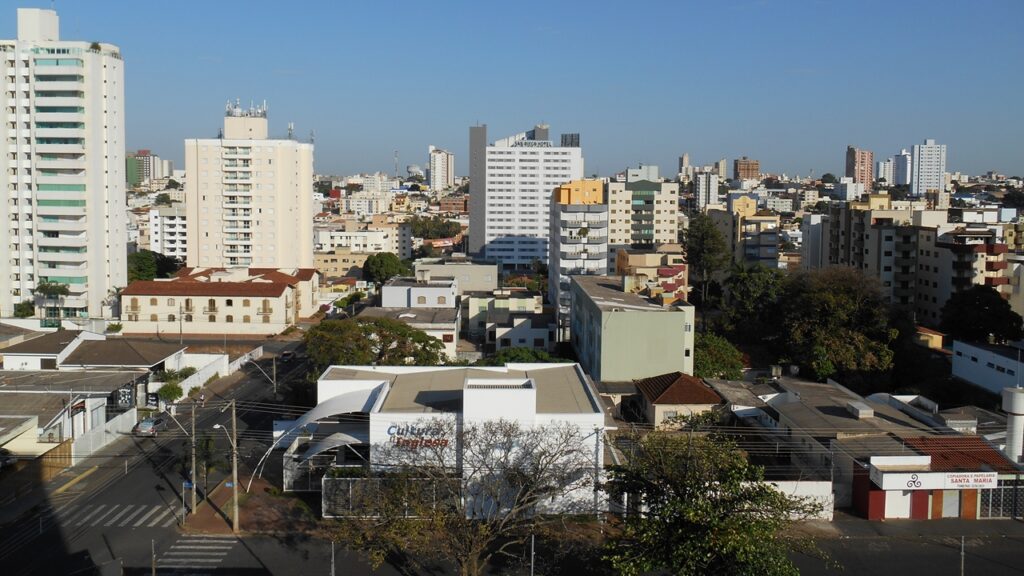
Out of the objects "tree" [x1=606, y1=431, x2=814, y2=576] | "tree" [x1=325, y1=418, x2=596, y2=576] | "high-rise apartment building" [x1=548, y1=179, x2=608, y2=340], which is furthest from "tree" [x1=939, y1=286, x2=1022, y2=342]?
"tree" [x1=606, y1=431, x2=814, y2=576]

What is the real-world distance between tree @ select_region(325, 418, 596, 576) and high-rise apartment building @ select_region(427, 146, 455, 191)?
4955 inches

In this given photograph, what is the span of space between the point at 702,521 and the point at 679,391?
34.6ft

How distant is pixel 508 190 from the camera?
63938mm

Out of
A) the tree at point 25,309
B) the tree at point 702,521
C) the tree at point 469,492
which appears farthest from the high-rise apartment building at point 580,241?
the tree at point 702,521

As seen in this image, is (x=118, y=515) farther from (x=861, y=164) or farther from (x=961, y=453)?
(x=861, y=164)

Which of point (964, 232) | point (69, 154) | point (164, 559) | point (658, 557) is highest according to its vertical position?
point (69, 154)

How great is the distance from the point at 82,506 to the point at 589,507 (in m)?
7.85

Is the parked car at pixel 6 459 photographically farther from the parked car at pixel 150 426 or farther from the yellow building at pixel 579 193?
the yellow building at pixel 579 193

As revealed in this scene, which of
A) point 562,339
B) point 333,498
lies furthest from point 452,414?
point 562,339

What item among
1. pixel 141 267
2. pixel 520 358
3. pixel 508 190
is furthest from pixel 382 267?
pixel 520 358

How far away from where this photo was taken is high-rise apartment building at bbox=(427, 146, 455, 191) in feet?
459

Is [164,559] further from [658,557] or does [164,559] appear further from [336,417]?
[658,557]

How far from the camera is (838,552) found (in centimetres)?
1286

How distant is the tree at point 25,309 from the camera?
33.6 meters
